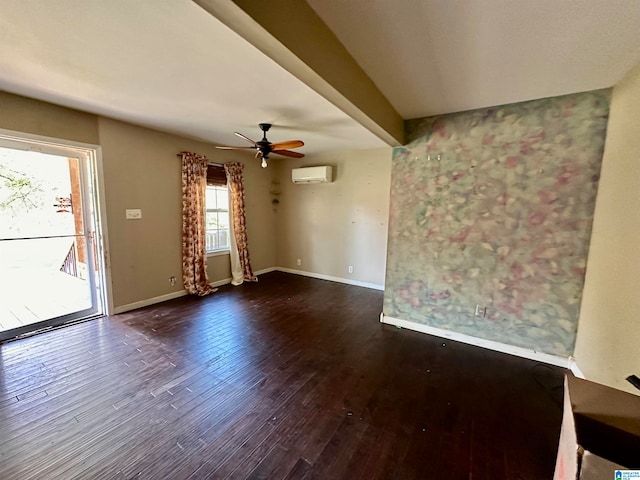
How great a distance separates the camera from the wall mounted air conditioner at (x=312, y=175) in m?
4.98

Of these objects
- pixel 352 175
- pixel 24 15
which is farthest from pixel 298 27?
pixel 352 175

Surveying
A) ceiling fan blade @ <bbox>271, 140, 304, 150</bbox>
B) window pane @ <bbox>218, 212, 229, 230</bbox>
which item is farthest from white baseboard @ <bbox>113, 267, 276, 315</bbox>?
ceiling fan blade @ <bbox>271, 140, 304, 150</bbox>

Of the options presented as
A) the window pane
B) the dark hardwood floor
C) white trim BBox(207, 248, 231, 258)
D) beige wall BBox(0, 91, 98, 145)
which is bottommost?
the dark hardwood floor

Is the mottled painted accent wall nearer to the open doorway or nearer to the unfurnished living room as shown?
the unfurnished living room

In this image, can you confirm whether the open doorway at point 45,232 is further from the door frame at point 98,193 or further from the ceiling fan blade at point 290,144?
the ceiling fan blade at point 290,144

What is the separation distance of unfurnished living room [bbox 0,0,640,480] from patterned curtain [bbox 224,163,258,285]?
721mm

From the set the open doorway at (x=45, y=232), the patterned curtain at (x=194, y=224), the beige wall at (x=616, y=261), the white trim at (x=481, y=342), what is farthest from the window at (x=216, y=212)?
the beige wall at (x=616, y=261)

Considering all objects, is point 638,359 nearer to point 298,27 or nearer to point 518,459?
point 518,459

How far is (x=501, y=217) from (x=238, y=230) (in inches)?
163

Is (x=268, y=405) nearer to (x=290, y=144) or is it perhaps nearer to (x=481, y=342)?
(x=481, y=342)

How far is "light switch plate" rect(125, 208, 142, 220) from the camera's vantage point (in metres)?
3.60

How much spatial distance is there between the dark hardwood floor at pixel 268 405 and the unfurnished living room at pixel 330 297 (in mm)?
16

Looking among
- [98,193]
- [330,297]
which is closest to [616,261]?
[330,297]

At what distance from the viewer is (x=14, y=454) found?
1.52m
